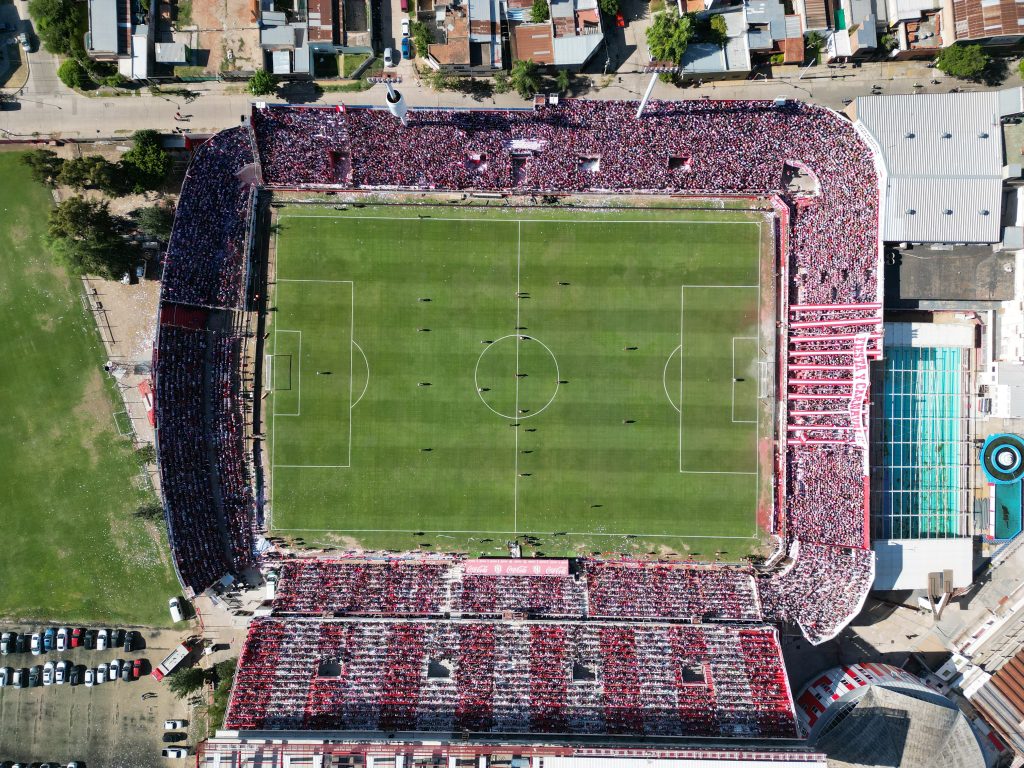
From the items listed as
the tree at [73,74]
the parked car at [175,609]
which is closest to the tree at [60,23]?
the tree at [73,74]

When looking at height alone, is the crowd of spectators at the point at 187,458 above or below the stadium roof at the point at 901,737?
above

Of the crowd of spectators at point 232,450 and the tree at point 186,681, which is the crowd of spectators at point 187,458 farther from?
the tree at point 186,681

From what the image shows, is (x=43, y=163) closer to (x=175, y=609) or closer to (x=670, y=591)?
(x=175, y=609)

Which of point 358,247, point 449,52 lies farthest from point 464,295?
point 449,52

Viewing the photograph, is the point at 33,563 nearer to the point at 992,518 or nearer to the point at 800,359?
the point at 800,359

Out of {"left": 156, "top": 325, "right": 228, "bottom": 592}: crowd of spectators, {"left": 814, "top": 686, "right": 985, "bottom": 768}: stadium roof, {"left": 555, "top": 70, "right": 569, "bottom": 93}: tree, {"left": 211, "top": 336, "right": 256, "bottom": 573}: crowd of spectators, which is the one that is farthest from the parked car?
{"left": 555, "top": 70, "right": 569, "bottom": 93}: tree
